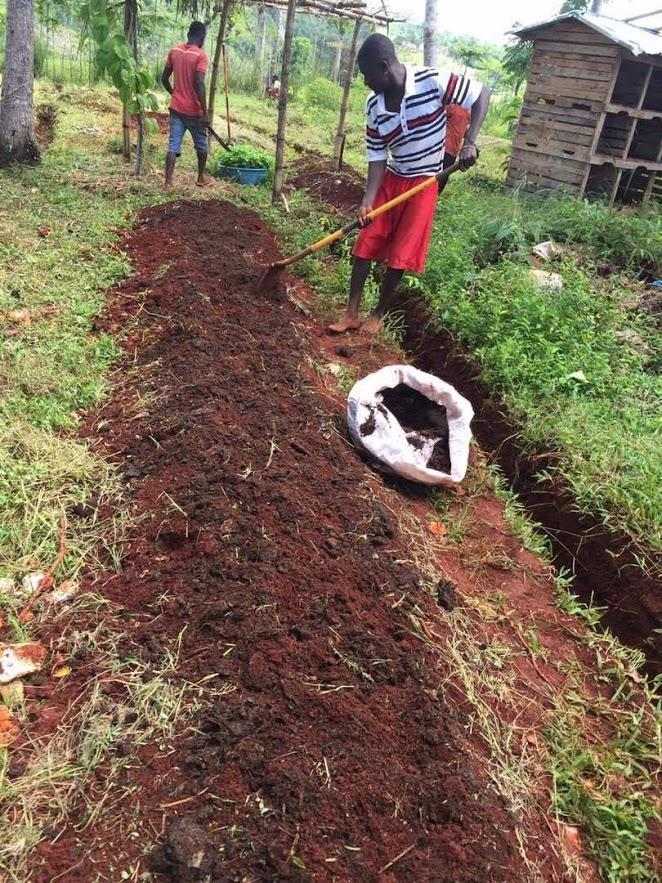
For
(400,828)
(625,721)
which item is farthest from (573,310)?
(400,828)

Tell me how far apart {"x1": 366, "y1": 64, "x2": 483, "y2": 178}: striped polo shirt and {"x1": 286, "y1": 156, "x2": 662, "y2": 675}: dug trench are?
128cm

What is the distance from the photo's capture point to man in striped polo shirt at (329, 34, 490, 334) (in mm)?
3830

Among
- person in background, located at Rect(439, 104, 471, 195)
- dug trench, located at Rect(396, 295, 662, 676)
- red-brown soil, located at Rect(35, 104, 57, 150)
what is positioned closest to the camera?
dug trench, located at Rect(396, 295, 662, 676)

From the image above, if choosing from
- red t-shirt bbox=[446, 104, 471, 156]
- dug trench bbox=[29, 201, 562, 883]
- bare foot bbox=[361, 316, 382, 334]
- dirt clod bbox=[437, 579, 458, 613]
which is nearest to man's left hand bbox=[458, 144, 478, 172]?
bare foot bbox=[361, 316, 382, 334]

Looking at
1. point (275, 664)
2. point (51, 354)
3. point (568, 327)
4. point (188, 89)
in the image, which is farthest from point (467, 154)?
point (188, 89)

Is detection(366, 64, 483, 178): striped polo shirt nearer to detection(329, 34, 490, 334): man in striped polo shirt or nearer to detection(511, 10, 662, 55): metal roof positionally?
detection(329, 34, 490, 334): man in striped polo shirt

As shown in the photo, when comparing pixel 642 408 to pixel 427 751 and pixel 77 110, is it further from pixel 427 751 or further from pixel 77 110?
pixel 77 110

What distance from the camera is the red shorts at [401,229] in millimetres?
4277

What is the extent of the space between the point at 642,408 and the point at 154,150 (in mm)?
8333

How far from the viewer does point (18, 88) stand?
7180mm

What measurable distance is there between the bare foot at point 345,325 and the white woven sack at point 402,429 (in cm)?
129

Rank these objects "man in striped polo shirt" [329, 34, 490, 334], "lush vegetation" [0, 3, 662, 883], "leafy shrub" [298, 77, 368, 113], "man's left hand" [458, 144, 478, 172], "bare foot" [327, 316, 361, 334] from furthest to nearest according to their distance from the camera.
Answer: "leafy shrub" [298, 77, 368, 113] → "bare foot" [327, 316, 361, 334] → "man's left hand" [458, 144, 478, 172] → "man in striped polo shirt" [329, 34, 490, 334] → "lush vegetation" [0, 3, 662, 883]

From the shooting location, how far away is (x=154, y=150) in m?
9.54

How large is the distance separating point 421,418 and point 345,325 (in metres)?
1.39
